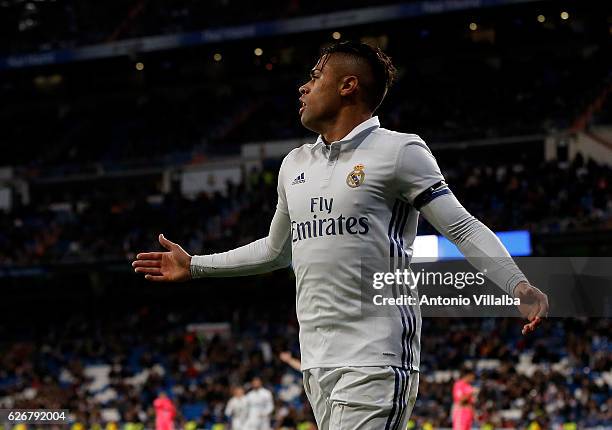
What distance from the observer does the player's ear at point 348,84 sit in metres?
3.97

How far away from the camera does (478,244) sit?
364 centimetres

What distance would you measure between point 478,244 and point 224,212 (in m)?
28.1

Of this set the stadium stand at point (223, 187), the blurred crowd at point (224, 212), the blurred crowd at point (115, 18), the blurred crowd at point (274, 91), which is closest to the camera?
the stadium stand at point (223, 187)

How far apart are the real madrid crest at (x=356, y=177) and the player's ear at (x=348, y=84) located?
0.31 meters

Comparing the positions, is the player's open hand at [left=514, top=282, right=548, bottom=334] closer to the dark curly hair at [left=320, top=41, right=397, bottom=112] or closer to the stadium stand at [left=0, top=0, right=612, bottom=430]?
the dark curly hair at [left=320, top=41, right=397, bottom=112]

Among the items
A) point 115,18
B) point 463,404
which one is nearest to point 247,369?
point 463,404

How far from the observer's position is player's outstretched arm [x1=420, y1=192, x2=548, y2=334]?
3576 mm

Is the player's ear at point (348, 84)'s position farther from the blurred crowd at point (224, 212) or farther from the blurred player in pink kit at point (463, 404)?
the blurred crowd at point (224, 212)

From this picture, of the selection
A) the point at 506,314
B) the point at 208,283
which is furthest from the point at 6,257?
the point at 506,314

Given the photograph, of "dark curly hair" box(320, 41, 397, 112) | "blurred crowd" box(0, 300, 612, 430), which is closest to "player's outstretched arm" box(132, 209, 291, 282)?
"dark curly hair" box(320, 41, 397, 112)

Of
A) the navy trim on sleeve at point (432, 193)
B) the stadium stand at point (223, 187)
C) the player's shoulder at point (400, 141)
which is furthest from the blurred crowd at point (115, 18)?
the navy trim on sleeve at point (432, 193)

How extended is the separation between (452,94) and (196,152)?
809 centimetres

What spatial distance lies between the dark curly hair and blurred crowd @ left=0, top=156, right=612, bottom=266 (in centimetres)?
Answer: 2170

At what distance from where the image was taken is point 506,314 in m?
4.47
